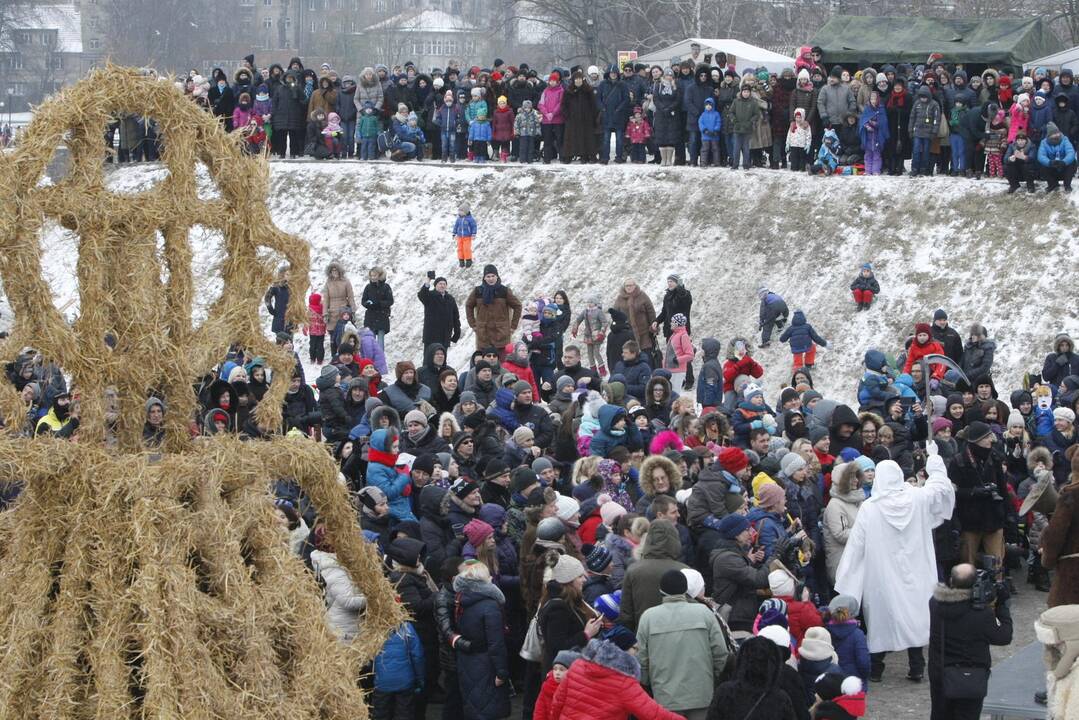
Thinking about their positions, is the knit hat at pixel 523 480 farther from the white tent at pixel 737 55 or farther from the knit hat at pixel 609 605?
the white tent at pixel 737 55

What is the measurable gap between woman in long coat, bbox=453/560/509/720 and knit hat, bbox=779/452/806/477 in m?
3.07

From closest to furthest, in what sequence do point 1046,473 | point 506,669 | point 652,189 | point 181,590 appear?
1. point 181,590
2. point 506,669
3. point 1046,473
4. point 652,189

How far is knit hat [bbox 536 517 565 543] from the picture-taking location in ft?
33.8

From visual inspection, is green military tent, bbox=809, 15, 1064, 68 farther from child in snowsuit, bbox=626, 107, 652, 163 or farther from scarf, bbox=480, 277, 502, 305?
scarf, bbox=480, 277, 502, 305

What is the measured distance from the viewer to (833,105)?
25.5 meters

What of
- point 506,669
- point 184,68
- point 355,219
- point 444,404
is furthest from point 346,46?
point 506,669

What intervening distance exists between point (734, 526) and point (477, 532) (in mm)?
1628

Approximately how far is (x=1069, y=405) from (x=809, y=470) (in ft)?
14.7

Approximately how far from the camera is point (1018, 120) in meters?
23.8

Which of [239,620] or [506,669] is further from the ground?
[239,620]

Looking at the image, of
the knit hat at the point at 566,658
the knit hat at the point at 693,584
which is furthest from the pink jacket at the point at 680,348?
the knit hat at the point at 566,658

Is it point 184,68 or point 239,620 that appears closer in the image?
point 239,620

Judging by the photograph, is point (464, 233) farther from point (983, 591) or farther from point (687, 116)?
point (983, 591)

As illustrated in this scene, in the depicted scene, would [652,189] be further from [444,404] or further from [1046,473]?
[1046,473]
